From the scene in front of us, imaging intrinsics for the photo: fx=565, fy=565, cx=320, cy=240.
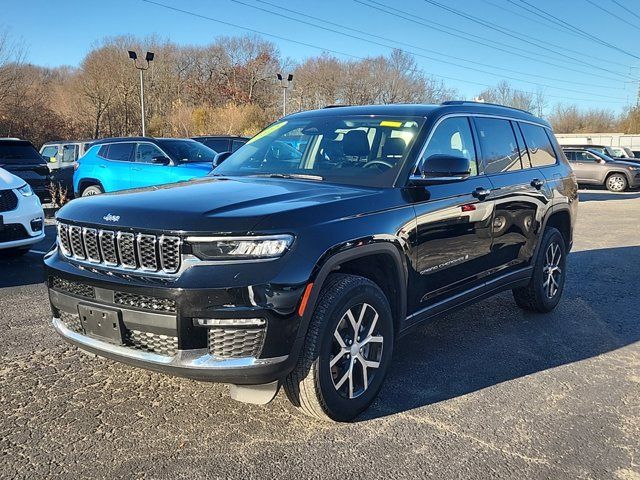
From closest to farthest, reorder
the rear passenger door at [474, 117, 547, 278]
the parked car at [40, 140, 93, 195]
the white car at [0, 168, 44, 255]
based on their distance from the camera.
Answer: the rear passenger door at [474, 117, 547, 278]
the white car at [0, 168, 44, 255]
the parked car at [40, 140, 93, 195]

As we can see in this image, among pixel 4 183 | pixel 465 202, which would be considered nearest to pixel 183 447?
pixel 465 202

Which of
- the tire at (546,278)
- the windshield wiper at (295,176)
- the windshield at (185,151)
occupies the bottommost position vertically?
→ the tire at (546,278)

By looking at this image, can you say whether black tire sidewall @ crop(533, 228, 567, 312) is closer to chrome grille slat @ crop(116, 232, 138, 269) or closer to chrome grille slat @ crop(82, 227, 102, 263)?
chrome grille slat @ crop(116, 232, 138, 269)

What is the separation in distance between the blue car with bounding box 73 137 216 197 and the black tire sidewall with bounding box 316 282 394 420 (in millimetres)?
7264

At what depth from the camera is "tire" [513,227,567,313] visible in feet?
17.3

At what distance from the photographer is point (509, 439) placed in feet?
10.2

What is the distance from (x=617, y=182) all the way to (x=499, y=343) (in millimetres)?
19680

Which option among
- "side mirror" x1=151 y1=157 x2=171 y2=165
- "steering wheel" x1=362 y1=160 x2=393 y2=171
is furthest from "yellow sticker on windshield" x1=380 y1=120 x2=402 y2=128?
"side mirror" x1=151 y1=157 x2=171 y2=165

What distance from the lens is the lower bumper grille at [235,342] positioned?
8.97ft

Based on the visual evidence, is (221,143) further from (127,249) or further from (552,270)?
(127,249)

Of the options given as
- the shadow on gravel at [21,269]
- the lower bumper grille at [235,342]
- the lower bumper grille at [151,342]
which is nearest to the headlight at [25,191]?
the shadow on gravel at [21,269]

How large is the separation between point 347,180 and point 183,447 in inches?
74.7

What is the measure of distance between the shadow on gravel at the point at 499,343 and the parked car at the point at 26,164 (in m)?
9.84

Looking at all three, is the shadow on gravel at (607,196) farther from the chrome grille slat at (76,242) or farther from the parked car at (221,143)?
the chrome grille slat at (76,242)
